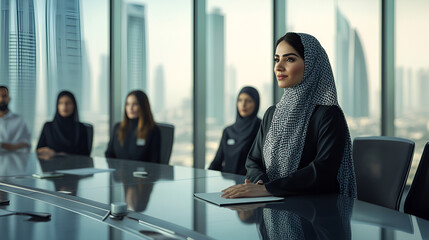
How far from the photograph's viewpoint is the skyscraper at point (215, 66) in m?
5.26

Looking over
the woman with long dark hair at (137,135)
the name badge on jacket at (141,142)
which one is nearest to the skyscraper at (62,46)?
the woman with long dark hair at (137,135)

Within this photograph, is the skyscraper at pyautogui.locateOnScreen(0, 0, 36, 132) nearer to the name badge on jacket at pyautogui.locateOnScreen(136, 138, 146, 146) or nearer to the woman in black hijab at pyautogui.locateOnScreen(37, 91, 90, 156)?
the woman in black hijab at pyautogui.locateOnScreen(37, 91, 90, 156)

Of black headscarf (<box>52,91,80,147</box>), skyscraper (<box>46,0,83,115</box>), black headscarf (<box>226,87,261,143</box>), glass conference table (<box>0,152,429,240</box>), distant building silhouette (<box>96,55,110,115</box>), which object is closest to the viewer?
glass conference table (<box>0,152,429,240</box>)

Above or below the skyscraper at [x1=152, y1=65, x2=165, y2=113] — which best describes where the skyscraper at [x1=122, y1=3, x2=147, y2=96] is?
above

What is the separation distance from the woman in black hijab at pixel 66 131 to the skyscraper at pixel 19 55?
2.06 ft

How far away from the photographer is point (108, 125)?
5.08 metres

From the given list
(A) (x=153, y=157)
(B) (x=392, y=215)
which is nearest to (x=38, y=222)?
(B) (x=392, y=215)

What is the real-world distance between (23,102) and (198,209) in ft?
12.3

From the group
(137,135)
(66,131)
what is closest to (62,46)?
(66,131)

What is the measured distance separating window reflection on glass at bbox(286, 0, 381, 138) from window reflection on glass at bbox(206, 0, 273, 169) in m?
0.34

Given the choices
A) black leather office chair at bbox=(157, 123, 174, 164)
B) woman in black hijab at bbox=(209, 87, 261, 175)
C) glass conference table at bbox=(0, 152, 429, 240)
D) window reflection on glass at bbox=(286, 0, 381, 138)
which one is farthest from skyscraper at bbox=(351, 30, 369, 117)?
glass conference table at bbox=(0, 152, 429, 240)

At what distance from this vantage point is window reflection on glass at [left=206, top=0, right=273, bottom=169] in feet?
17.2

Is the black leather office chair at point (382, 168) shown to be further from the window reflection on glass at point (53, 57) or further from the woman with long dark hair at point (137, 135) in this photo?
the window reflection on glass at point (53, 57)

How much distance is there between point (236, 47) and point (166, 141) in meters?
1.90
